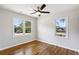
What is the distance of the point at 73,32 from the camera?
192cm

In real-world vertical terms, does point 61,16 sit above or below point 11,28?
above

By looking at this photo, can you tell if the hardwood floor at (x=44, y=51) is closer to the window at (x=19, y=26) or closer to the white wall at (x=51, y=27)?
the white wall at (x=51, y=27)

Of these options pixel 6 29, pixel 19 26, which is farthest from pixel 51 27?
pixel 6 29

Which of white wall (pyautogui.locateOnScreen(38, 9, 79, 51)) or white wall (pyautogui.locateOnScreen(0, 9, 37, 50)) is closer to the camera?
white wall (pyautogui.locateOnScreen(0, 9, 37, 50))

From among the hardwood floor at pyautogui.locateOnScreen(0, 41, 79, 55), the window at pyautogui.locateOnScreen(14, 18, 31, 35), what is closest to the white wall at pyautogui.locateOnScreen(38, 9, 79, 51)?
the hardwood floor at pyautogui.locateOnScreen(0, 41, 79, 55)

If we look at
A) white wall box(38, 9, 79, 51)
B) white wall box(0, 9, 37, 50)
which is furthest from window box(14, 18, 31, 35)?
white wall box(38, 9, 79, 51)

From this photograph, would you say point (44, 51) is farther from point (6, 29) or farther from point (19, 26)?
point (6, 29)

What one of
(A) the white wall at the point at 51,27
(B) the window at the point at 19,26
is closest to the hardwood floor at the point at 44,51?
(A) the white wall at the point at 51,27

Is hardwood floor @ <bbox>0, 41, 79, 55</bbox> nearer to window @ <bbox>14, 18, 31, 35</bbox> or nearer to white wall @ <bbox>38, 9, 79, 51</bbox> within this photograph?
white wall @ <bbox>38, 9, 79, 51</bbox>

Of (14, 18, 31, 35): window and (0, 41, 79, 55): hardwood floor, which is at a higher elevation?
(14, 18, 31, 35): window
